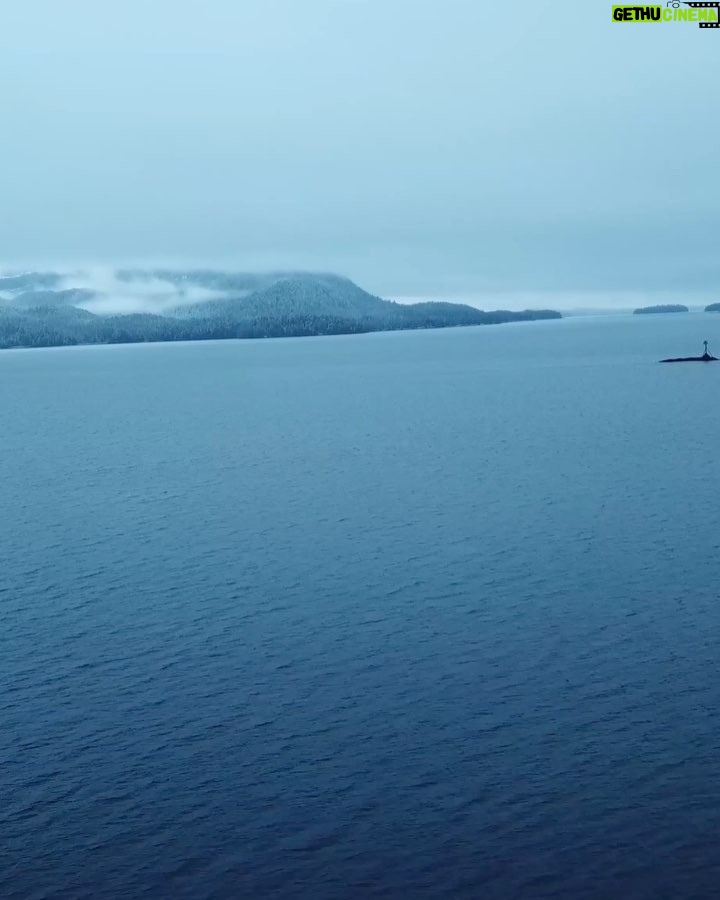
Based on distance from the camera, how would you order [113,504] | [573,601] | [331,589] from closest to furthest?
1. [573,601]
2. [331,589]
3. [113,504]

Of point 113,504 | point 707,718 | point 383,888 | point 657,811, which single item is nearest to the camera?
point 383,888

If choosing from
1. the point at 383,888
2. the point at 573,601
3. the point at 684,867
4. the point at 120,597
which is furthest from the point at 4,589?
the point at 684,867

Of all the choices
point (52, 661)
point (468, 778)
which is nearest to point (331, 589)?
point (52, 661)

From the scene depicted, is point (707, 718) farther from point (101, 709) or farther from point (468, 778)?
point (101, 709)

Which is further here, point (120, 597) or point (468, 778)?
point (120, 597)

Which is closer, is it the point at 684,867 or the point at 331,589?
the point at 684,867

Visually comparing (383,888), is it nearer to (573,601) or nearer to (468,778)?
(468,778)
